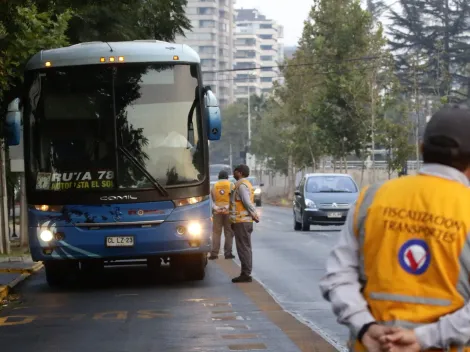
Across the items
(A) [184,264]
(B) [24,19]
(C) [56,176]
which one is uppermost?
(B) [24,19]

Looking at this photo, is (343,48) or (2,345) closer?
(2,345)

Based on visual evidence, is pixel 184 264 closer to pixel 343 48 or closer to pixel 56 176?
pixel 56 176

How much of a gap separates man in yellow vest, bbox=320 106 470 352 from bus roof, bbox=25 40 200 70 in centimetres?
1372

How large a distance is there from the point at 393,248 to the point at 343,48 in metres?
55.6

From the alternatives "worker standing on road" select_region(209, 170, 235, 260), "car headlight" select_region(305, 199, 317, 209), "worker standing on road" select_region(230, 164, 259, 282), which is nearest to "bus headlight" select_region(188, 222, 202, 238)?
"worker standing on road" select_region(230, 164, 259, 282)

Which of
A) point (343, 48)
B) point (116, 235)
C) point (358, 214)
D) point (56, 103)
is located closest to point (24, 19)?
point (56, 103)

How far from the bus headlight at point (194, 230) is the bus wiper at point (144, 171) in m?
0.56

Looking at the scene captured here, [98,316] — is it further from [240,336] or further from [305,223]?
[305,223]

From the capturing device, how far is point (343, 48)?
59531mm

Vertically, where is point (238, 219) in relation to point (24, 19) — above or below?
below

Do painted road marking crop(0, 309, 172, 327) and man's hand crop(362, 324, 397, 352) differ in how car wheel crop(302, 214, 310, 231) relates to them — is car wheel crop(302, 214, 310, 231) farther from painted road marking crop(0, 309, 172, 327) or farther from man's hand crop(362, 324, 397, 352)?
man's hand crop(362, 324, 397, 352)

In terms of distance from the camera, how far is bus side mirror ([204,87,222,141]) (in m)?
17.5

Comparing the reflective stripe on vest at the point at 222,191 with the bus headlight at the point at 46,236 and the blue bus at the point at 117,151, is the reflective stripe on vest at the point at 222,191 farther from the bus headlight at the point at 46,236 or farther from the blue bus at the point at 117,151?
the bus headlight at the point at 46,236

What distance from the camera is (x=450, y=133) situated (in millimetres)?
4562
